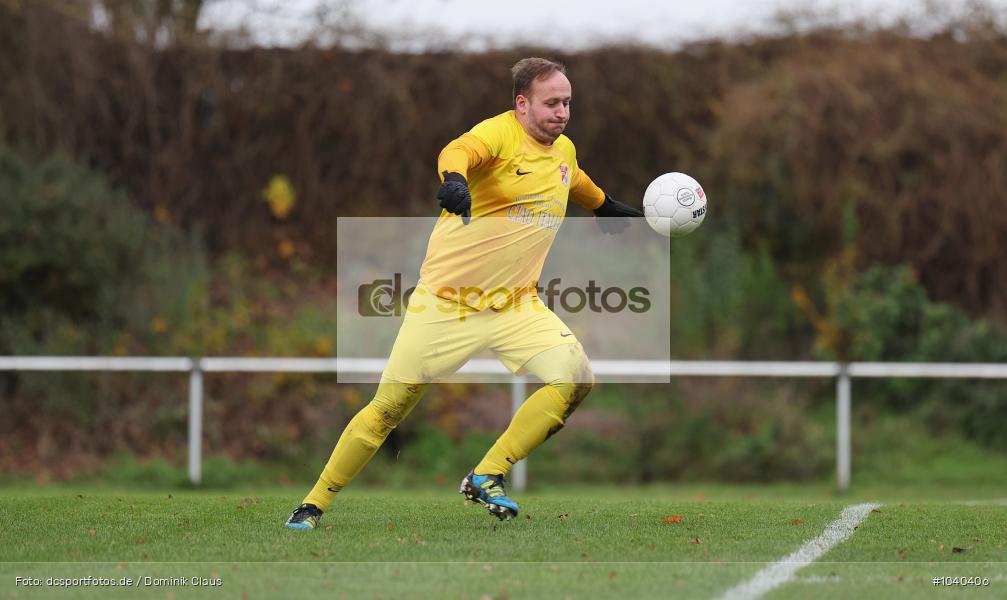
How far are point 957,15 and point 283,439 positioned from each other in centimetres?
1114

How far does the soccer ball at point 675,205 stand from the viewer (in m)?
7.25

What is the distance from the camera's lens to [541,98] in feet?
22.3

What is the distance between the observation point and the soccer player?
6.72 meters

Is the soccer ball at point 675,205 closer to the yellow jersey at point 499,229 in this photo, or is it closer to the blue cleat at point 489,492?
the yellow jersey at point 499,229

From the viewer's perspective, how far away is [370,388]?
14.5 metres

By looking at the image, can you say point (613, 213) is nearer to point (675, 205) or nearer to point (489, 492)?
point (675, 205)

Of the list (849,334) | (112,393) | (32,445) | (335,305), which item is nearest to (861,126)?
(849,334)

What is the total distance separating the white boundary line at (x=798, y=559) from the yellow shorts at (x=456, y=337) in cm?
173

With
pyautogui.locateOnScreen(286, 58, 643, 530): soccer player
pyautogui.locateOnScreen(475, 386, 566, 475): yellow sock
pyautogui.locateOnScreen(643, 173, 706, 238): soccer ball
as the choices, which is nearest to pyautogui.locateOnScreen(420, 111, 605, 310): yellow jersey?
pyautogui.locateOnScreen(286, 58, 643, 530): soccer player

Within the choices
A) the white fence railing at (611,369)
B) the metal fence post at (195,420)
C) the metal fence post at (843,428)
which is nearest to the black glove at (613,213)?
the white fence railing at (611,369)

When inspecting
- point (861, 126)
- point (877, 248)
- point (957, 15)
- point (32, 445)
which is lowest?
point (32, 445)

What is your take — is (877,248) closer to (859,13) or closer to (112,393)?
(859,13)

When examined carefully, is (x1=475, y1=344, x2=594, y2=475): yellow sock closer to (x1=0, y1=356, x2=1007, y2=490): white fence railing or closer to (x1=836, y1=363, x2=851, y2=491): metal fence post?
(x1=0, y1=356, x2=1007, y2=490): white fence railing

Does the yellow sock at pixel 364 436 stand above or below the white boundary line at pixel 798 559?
above
